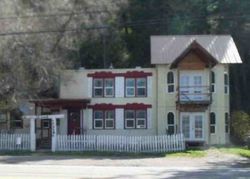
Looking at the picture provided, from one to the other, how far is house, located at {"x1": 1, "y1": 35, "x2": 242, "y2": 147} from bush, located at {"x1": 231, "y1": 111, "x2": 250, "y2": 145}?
1.48 metres

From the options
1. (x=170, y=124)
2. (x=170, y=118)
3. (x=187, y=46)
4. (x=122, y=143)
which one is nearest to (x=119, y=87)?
(x=170, y=118)

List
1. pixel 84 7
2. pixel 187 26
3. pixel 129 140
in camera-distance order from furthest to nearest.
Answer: pixel 187 26
pixel 84 7
pixel 129 140

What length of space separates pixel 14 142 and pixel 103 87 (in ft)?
28.1

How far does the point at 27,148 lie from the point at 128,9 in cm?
2106

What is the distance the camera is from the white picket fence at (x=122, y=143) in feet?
138

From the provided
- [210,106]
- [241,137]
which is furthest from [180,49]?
[241,137]

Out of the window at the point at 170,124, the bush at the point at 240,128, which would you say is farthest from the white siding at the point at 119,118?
the bush at the point at 240,128

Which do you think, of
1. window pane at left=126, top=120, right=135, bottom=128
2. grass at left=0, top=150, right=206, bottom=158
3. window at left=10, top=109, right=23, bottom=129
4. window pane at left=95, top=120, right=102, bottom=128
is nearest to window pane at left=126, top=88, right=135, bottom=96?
window pane at left=126, top=120, right=135, bottom=128

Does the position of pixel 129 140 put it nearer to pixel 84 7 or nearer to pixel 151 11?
pixel 84 7

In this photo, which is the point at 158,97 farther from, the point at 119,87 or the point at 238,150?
the point at 238,150

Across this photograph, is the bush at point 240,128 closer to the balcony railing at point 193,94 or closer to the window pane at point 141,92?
the balcony railing at point 193,94

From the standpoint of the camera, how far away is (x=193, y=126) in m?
46.5

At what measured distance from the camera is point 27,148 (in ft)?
141

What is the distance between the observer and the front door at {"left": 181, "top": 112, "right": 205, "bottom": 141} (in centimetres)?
4628
